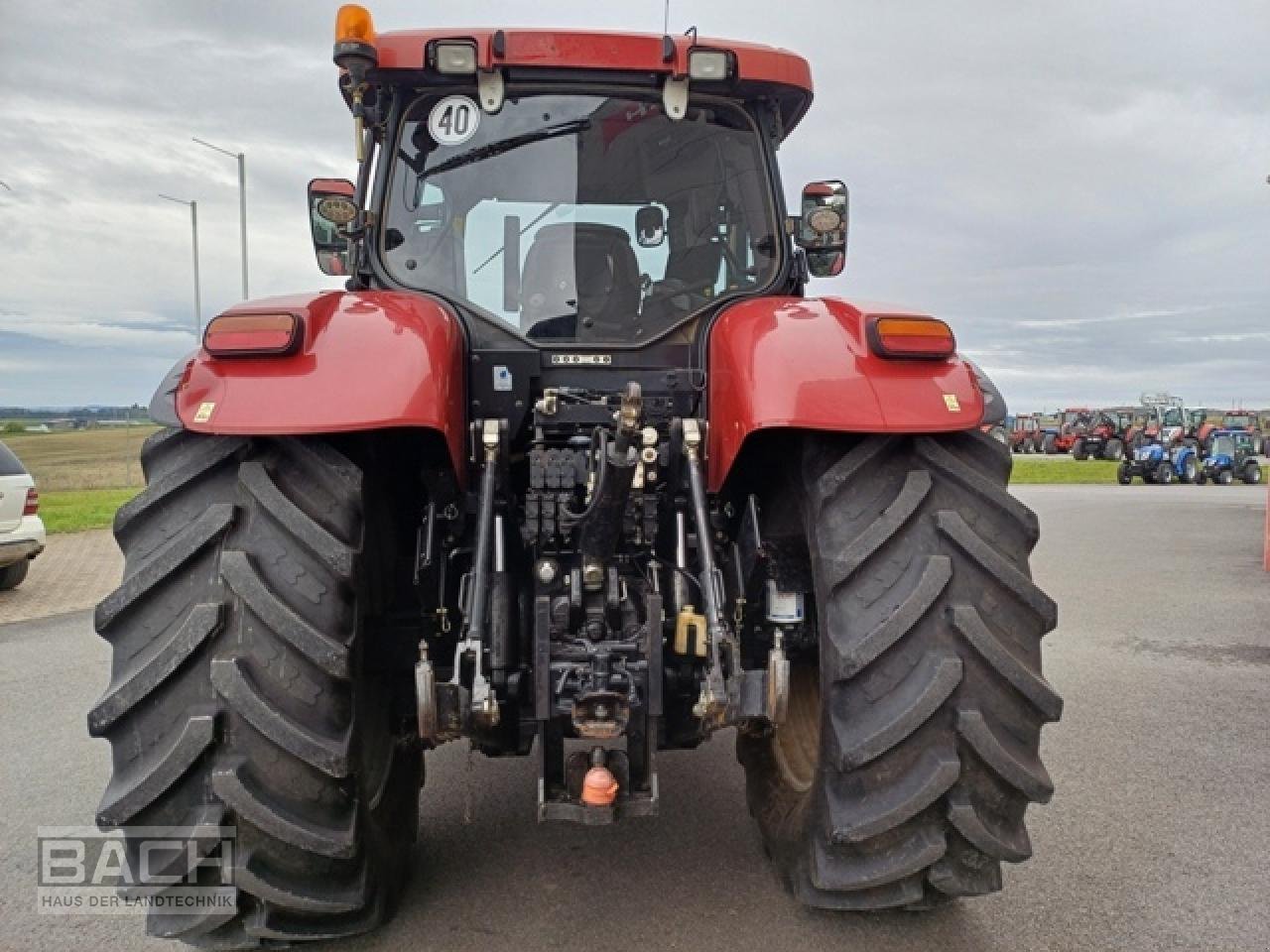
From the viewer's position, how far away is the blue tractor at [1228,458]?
27.9 meters

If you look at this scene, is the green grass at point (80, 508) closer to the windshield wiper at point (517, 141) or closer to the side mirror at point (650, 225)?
the windshield wiper at point (517, 141)

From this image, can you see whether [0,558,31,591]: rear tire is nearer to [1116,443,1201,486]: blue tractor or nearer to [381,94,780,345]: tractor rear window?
[381,94,780,345]: tractor rear window

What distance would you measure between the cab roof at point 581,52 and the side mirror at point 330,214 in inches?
19.9

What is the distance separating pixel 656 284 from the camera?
3314 millimetres

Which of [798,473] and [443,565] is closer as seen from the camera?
[798,473]

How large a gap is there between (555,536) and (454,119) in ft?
4.77

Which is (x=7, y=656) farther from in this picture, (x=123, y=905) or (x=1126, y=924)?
(x=1126, y=924)

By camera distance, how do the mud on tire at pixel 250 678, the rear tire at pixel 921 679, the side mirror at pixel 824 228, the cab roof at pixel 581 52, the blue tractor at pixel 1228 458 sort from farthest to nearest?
the blue tractor at pixel 1228 458
the side mirror at pixel 824 228
the cab roof at pixel 581 52
the rear tire at pixel 921 679
the mud on tire at pixel 250 678

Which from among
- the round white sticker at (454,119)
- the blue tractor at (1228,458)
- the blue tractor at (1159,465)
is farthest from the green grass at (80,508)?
the blue tractor at (1228,458)

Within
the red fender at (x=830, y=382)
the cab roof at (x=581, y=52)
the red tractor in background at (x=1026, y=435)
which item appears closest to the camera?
the red fender at (x=830, y=382)

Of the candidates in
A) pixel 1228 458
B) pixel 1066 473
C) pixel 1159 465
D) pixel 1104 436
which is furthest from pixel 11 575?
pixel 1104 436

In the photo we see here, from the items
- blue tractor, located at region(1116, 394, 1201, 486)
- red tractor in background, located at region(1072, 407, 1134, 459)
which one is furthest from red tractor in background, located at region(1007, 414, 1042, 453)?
blue tractor, located at region(1116, 394, 1201, 486)

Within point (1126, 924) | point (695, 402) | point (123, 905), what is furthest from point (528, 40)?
point (1126, 924)

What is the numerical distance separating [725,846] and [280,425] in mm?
2060
